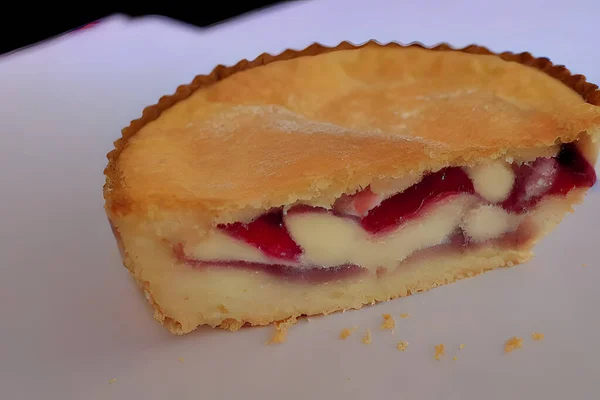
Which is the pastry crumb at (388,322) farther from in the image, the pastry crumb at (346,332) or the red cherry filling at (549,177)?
the red cherry filling at (549,177)

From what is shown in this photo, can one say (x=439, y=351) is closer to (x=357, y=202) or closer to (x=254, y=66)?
(x=357, y=202)

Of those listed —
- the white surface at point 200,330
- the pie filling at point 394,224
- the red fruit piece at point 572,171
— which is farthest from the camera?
the red fruit piece at point 572,171

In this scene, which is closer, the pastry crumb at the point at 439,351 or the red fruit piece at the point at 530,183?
the pastry crumb at the point at 439,351

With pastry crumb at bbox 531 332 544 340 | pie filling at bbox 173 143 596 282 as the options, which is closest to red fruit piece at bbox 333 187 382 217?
pie filling at bbox 173 143 596 282

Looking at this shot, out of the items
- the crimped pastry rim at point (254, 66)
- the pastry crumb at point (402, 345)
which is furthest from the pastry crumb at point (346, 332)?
the crimped pastry rim at point (254, 66)

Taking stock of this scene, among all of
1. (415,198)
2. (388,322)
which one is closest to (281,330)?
(388,322)

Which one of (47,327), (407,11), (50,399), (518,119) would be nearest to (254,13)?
(407,11)

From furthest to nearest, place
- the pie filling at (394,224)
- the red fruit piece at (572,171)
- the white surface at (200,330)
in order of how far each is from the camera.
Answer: the red fruit piece at (572,171) < the pie filling at (394,224) < the white surface at (200,330)
